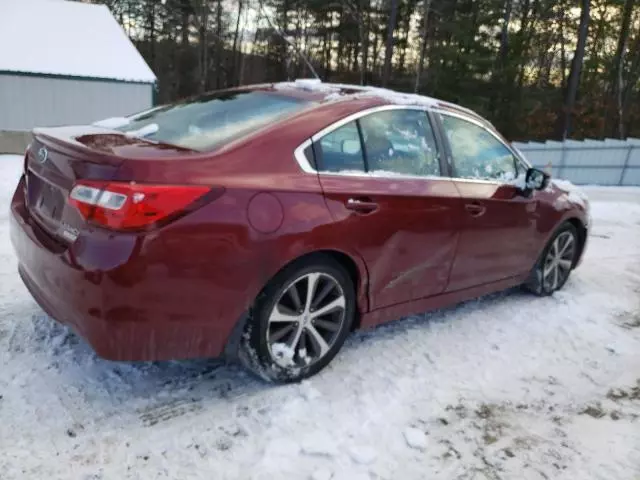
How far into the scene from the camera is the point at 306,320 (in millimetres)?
3020

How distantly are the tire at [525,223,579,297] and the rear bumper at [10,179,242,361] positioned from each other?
316cm

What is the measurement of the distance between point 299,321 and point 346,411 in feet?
1.75

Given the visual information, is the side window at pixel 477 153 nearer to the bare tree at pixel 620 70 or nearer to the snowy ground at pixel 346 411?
the snowy ground at pixel 346 411

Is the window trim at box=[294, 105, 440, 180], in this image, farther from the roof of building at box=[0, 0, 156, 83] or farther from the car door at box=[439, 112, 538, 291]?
the roof of building at box=[0, 0, 156, 83]

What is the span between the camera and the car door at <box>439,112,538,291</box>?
12.4 feet

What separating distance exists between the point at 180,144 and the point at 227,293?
0.82 meters

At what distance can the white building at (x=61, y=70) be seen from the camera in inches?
658

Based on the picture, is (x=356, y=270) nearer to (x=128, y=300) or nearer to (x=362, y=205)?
(x=362, y=205)

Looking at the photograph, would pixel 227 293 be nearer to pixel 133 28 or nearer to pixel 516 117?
pixel 516 117

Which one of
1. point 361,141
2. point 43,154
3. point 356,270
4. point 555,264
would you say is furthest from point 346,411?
A: point 555,264

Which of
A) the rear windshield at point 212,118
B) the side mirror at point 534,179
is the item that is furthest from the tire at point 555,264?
the rear windshield at point 212,118

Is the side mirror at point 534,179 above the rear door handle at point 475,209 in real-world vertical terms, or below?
→ above

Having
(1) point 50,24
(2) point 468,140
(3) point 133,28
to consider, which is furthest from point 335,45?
(2) point 468,140

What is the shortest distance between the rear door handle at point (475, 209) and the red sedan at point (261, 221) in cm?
1
